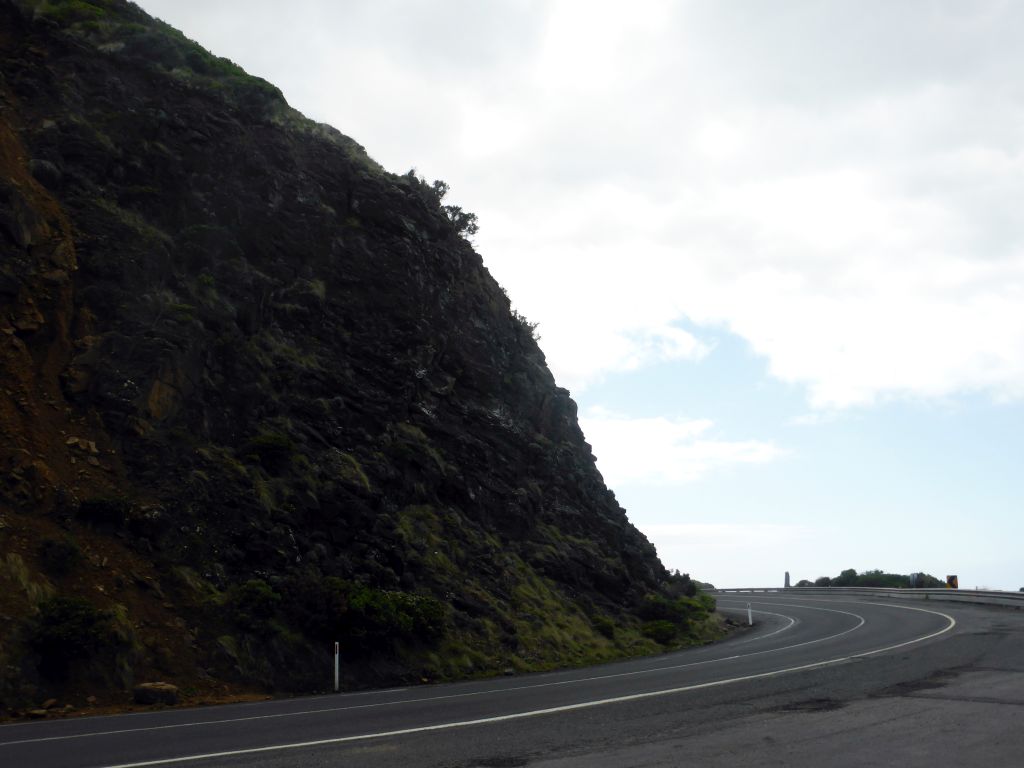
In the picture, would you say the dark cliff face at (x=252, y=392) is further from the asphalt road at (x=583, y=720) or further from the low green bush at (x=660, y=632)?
the asphalt road at (x=583, y=720)

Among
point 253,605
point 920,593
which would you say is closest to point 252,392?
point 253,605

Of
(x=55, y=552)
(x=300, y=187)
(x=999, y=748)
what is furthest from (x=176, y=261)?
(x=999, y=748)

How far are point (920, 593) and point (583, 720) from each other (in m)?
37.1

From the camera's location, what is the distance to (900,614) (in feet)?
105

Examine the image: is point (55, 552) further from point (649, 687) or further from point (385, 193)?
point (385, 193)

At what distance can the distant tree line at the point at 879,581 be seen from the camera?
50.5m

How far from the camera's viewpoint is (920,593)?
42.6 meters

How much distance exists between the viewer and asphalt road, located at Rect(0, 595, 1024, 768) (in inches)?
361

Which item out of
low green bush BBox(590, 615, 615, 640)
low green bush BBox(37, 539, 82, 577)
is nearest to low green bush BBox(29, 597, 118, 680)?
low green bush BBox(37, 539, 82, 577)

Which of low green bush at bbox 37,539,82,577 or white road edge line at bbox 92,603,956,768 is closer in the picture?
white road edge line at bbox 92,603,956,768

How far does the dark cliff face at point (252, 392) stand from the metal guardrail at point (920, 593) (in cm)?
1423

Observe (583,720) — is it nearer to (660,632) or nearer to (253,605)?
(253,605)

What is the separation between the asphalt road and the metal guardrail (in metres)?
16.2

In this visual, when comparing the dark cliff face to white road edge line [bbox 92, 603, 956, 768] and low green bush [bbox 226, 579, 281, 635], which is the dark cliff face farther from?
white road edge line [bbox 92, 603, 956, 768]
